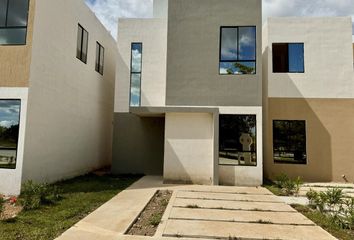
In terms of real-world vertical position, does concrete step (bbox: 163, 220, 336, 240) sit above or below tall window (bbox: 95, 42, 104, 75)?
below

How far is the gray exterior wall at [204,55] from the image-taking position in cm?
1090

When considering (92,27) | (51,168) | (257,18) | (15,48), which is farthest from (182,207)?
(92,27)

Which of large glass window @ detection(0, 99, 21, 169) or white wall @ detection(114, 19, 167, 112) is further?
white wall @ detection(114, 19, 167, 112)

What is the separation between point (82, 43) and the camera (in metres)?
12.5

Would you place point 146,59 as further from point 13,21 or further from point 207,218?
point 207,218

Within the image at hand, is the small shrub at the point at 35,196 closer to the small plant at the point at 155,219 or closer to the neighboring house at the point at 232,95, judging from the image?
the small plant at the point at 155,219

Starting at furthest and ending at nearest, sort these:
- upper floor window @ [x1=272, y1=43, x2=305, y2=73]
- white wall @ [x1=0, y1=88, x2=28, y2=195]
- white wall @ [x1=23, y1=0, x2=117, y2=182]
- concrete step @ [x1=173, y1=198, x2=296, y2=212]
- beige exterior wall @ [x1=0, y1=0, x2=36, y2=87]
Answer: upper floor window @ [x1=272, y1=43, x2=305, y2=73]
white wall @ [x1=23, y1=0, x2=117, y2=182]
beige exterior wall @ [x1=0, y1=0, x2=36, y2=87]
white wall @ [x1=0, y1=88, x2=28, y2=195]
concrete step @ [x1=173, y1=198, x2=296, y2=212]

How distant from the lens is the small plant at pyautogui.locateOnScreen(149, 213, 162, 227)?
234 inches

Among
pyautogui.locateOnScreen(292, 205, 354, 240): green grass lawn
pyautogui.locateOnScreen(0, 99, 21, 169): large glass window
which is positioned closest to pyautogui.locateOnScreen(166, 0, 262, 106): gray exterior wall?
pyautogui.locateOnScreen(292, 205, 354, 240): green grass lawn

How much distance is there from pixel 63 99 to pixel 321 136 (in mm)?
11687

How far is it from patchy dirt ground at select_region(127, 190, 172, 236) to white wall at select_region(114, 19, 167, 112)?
5.66 metres

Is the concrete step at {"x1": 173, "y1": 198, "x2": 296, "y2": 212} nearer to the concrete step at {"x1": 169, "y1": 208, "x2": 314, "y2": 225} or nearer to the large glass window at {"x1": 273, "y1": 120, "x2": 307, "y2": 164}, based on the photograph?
the concrete step at {"x1": 169, "y1": 208, "x2": 314, "y2": 225}

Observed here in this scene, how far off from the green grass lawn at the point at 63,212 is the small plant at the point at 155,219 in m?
1.66

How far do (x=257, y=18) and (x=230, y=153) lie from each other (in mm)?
5758
